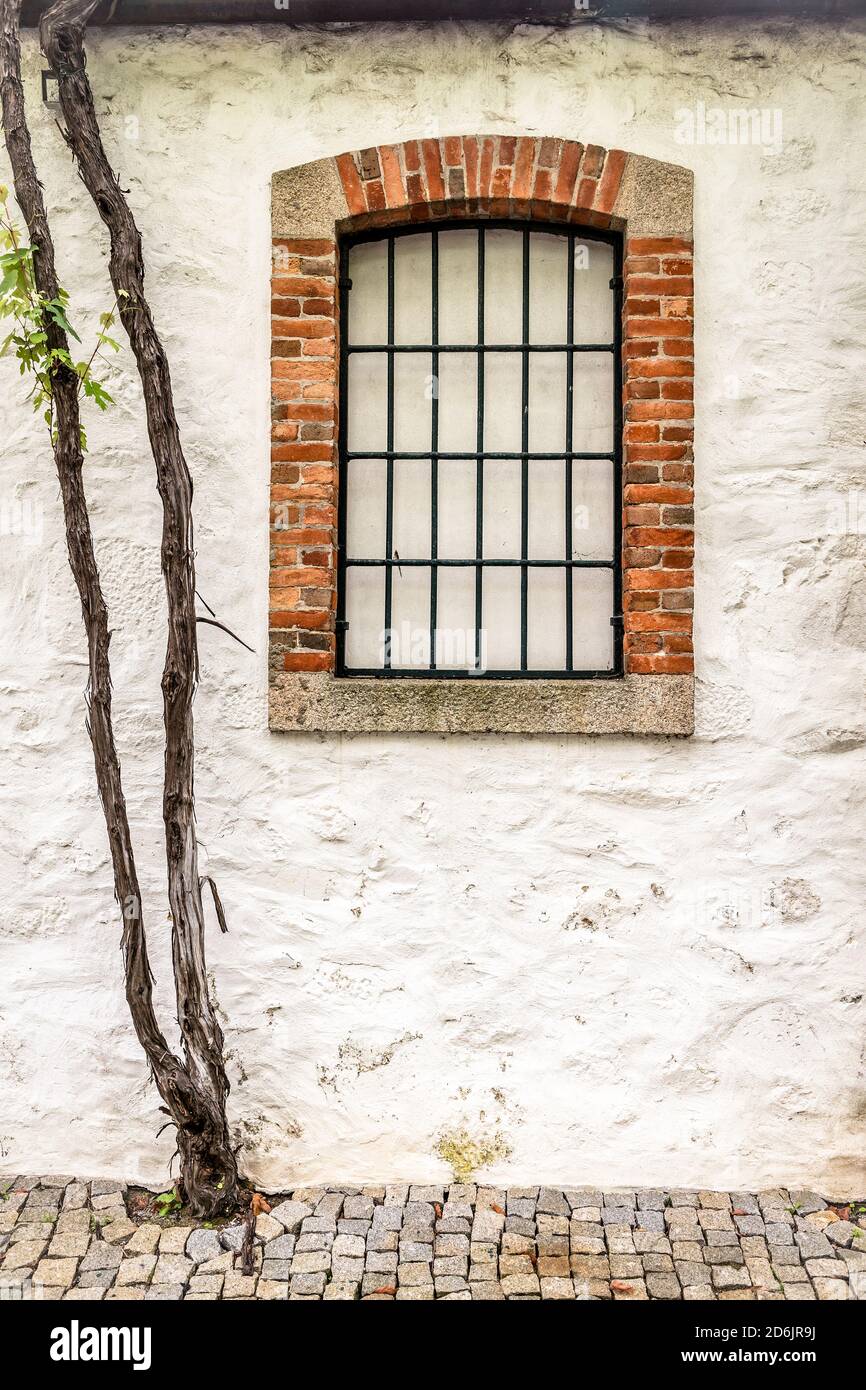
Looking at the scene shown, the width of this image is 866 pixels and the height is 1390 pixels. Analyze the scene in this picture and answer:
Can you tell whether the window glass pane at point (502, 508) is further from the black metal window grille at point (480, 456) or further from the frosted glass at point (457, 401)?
the frosted glass at point (457, 401)

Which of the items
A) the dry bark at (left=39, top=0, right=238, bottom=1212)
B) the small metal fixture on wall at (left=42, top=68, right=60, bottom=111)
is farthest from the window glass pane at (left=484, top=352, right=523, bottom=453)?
the small metal fixture on wall at (left=42, top=68, right=60, bottom=111)

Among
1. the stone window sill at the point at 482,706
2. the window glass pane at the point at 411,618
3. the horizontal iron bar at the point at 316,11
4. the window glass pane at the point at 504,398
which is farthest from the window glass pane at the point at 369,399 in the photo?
the horizontal iron bar at the point at 316,11

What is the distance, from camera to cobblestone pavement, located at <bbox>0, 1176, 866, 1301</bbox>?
307 cm

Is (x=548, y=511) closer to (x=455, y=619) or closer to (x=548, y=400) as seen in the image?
(x=548, y=400)

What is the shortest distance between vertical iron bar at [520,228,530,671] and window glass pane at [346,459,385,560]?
508mm

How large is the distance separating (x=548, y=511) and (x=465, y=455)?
1.18 ft

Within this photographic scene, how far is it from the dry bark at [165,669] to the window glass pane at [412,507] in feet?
2.53

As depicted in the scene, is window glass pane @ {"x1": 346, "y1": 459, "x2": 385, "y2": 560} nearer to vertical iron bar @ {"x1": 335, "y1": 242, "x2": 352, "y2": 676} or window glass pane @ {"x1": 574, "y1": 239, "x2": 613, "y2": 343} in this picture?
vertical iron bar @ {"x1": 335, "y1": 242, "x2": 352, "y2": 676}

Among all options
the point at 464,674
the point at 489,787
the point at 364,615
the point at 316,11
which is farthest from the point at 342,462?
the point at 316,11

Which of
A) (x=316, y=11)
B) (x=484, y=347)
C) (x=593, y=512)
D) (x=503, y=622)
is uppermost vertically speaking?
(x=316, y=11)

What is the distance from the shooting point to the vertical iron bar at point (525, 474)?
3.80 meters

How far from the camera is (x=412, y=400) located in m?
3.83

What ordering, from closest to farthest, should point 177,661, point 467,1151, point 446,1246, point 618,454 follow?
point 446,1246, point 177,661, point 467,1151, point 618,454

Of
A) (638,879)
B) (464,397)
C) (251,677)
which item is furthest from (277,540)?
(638,879)
